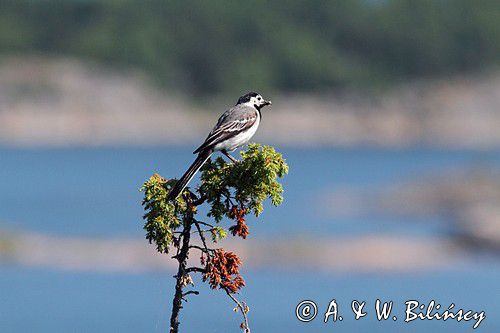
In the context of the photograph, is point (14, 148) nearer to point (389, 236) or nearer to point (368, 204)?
point (368, 204)

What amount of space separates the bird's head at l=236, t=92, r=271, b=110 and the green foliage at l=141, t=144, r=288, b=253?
160cm

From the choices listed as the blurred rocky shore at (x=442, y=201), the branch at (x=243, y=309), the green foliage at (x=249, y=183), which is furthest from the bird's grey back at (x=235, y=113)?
the blurred rocky shore at (x=442, y=201)

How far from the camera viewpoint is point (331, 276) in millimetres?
40031

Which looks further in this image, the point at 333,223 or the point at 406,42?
the point at 406,42

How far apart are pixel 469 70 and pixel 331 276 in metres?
93.6

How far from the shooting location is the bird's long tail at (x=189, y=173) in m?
5.08

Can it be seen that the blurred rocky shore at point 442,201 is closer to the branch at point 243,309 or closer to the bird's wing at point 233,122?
the bird's wing at point 233,122

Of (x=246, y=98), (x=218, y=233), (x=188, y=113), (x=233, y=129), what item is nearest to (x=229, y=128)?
(x=233, y=129)

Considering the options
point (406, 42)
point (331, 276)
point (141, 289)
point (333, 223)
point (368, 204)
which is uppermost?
point (406, 42)

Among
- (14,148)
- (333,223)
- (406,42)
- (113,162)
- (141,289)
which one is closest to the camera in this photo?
(141,289)

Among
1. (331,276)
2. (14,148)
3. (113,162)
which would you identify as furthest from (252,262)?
(14,148)

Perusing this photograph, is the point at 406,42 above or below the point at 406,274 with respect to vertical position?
above

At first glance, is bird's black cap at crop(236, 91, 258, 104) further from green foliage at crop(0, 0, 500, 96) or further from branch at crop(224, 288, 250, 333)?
green foliage at crop(0, 0, 500, 96)

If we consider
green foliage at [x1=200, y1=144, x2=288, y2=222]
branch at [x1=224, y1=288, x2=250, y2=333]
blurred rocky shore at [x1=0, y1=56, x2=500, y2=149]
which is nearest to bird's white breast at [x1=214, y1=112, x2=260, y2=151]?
green foliage at [x1=200, y1=144, x2=288, y2=222]
